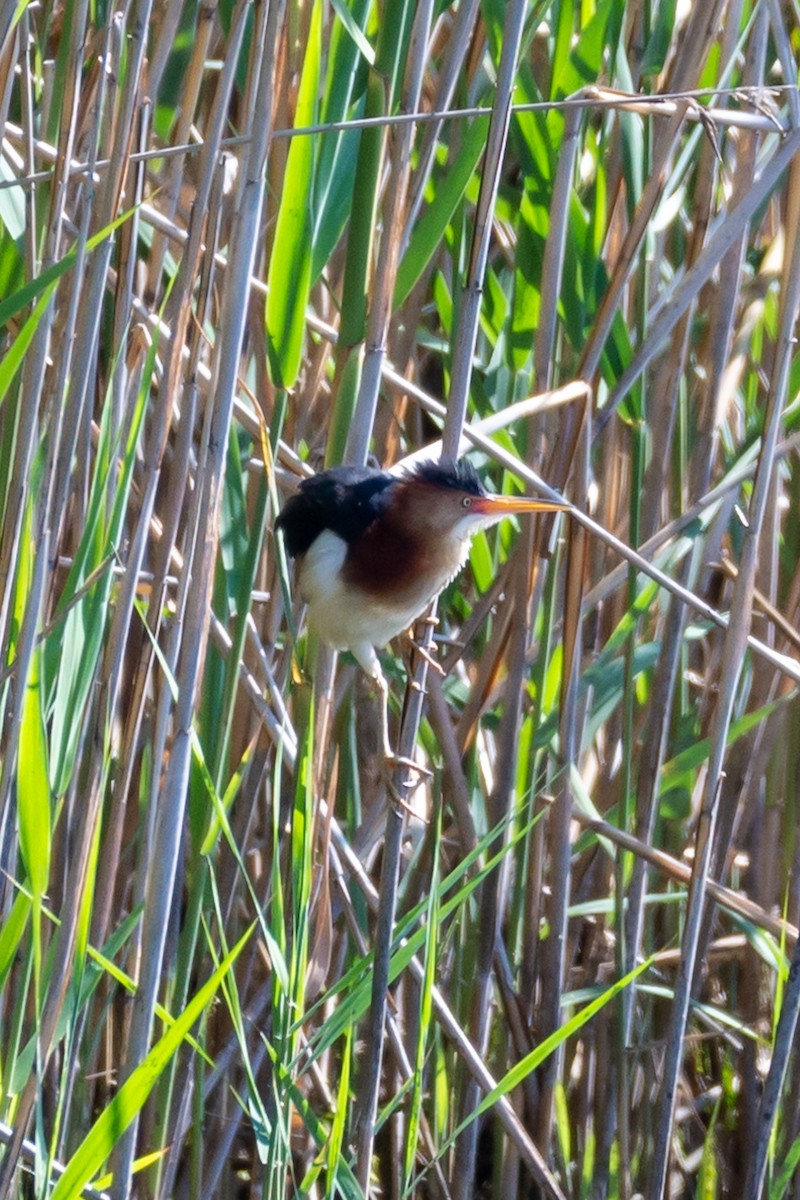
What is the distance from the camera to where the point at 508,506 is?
1.51 m

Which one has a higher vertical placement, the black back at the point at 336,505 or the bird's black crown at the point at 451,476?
the bird's black crown at the point at 451,476

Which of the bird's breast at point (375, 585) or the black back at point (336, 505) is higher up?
the black back at point (336, 505)

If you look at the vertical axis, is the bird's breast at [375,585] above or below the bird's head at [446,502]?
below

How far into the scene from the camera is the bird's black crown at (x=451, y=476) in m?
1.46

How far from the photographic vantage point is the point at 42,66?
67.7 inches

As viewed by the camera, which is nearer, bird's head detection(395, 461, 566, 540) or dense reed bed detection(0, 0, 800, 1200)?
dense reed bed detection(0, 0, 800, 1200)

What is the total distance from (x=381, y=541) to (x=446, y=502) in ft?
0.31

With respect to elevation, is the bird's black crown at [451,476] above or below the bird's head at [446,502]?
above

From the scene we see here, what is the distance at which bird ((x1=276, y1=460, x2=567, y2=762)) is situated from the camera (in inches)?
60.1

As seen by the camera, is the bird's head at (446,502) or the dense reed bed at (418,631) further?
the bird's head at (446,502)

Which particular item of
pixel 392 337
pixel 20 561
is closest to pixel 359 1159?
pixel 20 561

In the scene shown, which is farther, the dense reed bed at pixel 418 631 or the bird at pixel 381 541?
the bird at pixel 381 541

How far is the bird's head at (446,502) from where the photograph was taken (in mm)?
1507

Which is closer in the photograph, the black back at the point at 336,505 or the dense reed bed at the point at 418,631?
the dense reed bed at the point at 418,631
